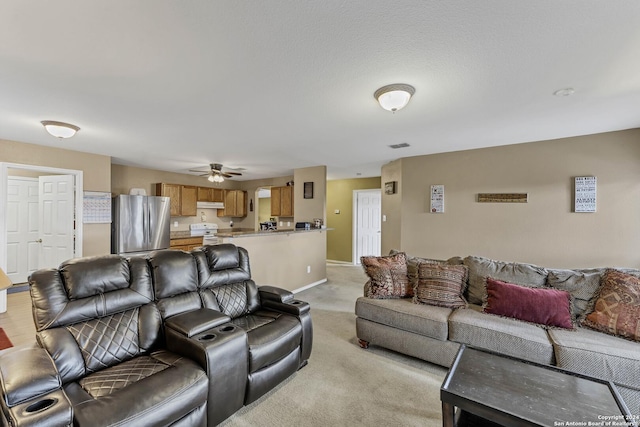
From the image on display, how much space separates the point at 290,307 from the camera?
2.53 m

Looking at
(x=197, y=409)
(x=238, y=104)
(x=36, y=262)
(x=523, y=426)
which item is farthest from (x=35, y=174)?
(x=523, y=426)

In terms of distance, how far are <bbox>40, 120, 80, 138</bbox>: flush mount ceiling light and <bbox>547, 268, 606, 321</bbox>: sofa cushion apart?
17.9 feet

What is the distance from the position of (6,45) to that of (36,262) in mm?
5422

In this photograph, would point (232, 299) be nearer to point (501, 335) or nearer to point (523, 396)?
point (523, 396)

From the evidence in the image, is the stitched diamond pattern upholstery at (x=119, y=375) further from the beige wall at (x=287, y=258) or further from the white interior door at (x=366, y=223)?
the white interior door at (x=366, y=223)

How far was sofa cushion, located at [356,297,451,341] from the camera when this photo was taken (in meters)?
2.49

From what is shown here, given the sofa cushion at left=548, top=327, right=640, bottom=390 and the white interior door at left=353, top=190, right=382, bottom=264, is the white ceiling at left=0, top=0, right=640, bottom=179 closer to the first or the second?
the sofa cushion at left=548, top=327, right=640, bottom=390

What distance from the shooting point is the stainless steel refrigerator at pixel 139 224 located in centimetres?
505

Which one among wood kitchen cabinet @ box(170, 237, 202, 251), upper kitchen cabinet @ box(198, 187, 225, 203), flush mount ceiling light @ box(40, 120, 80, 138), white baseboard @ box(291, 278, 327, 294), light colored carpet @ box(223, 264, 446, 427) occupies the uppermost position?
flush mount ceiling light @ box(40, 120, 80, 138)

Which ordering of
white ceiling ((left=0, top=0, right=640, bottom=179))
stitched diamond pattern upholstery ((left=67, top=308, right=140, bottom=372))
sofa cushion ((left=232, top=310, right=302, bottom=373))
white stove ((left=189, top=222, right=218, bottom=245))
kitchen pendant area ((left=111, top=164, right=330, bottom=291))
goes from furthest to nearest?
white stove ((left=189, top=222, right=218, bottom=245)) < kitchen pendant area ((left=111, top=164, right=330, bottom=291)) < sofa cushion ((left=232, top=310, right=302, bottom=373)) < stitched diamond pattern upholstery ((left=67, top=308, right=140, bottom=372)) < white ceiling ((left=0, top=0, right=640, bottom=179))

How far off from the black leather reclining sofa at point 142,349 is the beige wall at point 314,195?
3327mm

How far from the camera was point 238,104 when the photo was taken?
2.60 m

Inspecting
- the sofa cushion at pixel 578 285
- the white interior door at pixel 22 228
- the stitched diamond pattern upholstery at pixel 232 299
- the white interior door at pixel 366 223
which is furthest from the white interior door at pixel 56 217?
the sofa cushion at pixel 578 285

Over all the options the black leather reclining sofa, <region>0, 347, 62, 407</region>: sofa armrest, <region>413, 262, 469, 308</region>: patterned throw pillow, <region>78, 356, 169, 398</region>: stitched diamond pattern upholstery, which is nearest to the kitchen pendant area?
the black leather reclining sofa
